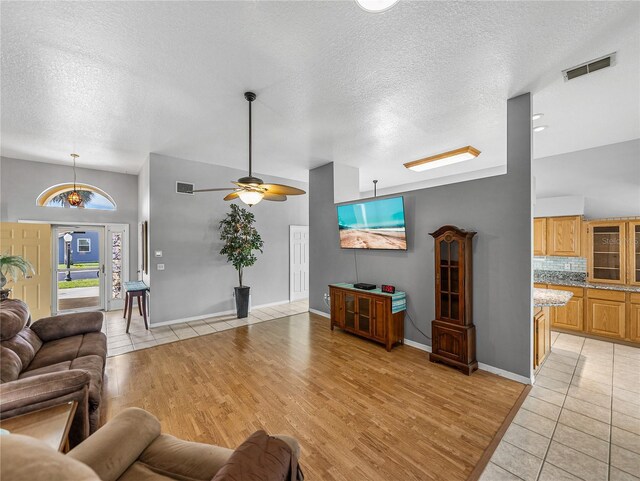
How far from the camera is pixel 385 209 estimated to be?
13.2ft

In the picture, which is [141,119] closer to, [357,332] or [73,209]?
[73,209]

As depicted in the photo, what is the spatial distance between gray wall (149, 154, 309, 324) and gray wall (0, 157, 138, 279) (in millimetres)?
1974

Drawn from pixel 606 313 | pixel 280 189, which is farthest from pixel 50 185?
pixel 606 313

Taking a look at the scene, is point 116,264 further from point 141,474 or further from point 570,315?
point 570,315

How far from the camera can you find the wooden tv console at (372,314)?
369 cm

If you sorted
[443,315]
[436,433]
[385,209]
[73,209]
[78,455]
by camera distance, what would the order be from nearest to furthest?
[78,455]
[436,433]
[443,315]
[385,209]
[73,209]

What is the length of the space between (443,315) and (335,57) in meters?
2.99

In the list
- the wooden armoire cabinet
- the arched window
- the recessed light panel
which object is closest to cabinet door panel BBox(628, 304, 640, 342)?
the wooden armoire cabinet

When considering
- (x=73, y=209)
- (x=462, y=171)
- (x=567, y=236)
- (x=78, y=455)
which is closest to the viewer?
(x=78, y=455)

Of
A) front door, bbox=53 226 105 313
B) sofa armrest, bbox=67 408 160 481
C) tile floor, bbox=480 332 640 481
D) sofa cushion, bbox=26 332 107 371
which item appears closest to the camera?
sofa armrest, bbox=67 408 160 481

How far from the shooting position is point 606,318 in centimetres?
384

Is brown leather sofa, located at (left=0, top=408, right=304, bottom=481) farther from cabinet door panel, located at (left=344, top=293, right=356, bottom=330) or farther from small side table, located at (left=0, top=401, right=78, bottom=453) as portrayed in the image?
cabinet door panel, located at (left=344, top=293, right=356, bottom=330)

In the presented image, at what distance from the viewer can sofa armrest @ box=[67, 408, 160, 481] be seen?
1.12 meters

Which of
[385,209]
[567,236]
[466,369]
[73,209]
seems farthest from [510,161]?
[73,209]
